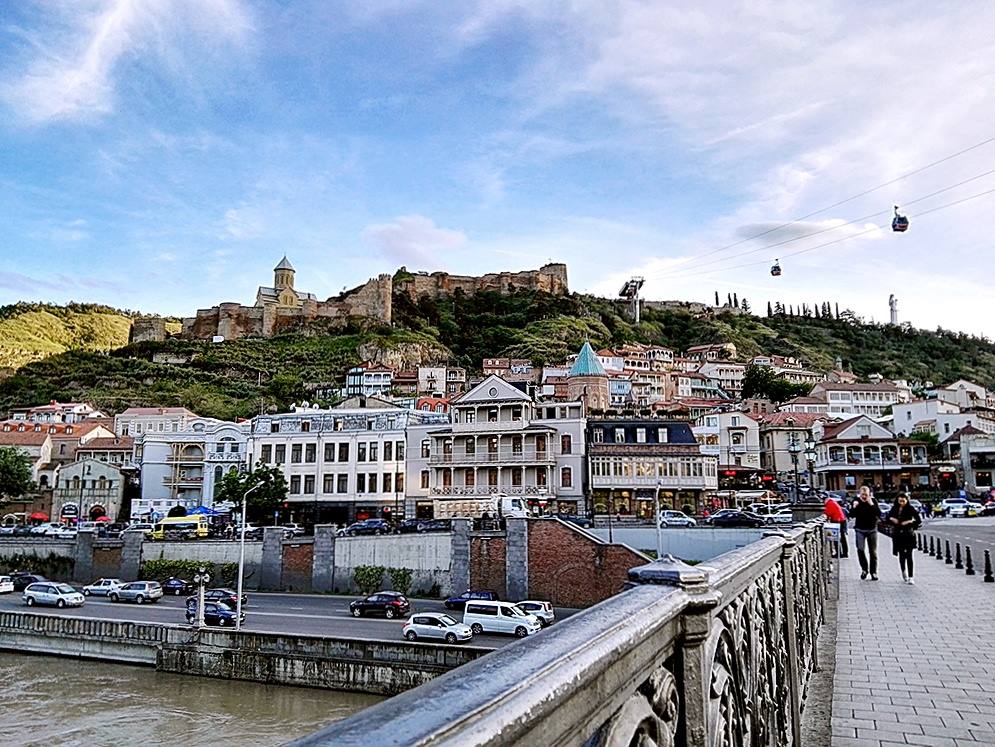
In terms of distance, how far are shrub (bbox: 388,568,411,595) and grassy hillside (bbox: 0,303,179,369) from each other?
8810 centimetres

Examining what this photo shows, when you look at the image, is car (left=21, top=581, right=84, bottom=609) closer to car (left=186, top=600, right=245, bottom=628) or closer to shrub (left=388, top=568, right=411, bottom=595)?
car (left=186, top=600, right=245, bottom=628)

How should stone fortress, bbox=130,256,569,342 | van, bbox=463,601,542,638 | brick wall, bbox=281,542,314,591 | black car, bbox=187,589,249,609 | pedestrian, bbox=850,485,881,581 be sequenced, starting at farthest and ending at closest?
stone fortress, bbox=130,256,569,342
brick wall, bbox=281,542,314,591
black car, bbox=187,589,249,609
van, bbox=463,601,542,638
pedestrian, bbox=850,485,881,581

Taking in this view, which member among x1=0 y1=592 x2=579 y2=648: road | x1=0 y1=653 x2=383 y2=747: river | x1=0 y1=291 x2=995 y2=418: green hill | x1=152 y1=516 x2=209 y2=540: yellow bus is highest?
x1=0 y1=291 x2=995 y2=418: green hill

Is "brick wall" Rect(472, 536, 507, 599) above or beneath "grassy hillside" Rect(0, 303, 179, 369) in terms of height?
beneath

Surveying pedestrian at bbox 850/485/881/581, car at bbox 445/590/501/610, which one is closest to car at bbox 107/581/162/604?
car at bbox 445/590/501/610

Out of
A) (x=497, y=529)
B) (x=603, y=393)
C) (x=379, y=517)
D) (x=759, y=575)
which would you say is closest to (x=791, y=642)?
(x=759, y=575)

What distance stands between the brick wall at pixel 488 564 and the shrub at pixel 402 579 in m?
2.08

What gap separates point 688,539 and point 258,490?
22.2 meters

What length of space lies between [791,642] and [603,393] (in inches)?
2245

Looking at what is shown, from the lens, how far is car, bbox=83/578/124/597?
30375 mm

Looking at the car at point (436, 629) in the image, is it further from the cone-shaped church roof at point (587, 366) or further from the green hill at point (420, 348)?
the green hill at point (420, 348)

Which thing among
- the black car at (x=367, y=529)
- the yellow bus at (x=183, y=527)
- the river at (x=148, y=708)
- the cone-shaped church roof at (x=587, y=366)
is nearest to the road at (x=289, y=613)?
the river at (x=148, y=708)

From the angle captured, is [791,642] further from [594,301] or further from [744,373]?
[594,301]

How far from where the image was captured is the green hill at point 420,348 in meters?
79.0
